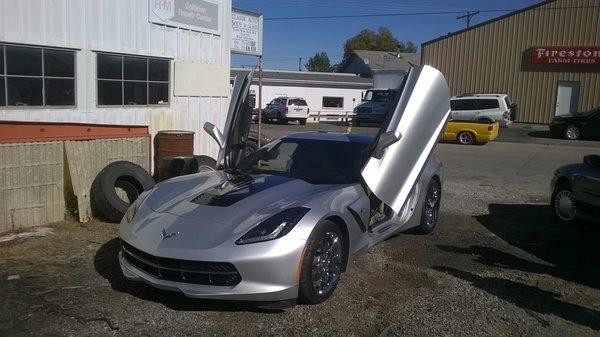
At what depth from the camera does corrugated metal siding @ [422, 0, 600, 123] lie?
30.6 m

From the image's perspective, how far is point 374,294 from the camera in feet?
15.7

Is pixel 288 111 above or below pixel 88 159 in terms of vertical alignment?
above

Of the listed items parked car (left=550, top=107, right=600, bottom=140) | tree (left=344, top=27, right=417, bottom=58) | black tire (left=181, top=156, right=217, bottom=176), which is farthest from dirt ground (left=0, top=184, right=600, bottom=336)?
tree (left=344, top=27, right=417, bottom=58)

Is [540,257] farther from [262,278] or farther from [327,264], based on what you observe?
[262,278]

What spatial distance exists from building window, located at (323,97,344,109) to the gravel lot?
115ft

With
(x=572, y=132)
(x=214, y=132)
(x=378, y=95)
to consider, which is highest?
(x=378, y=95)

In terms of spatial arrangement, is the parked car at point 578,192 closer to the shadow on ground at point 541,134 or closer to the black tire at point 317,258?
the black tire at point 317,258

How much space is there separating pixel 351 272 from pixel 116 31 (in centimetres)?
652

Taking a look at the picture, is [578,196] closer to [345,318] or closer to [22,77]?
[345,318]

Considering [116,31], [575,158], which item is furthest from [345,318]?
[575,158]

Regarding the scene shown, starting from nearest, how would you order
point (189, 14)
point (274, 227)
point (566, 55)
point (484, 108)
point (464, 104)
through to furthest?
1. point (274, 227)
2. point (189, 14)
3. point (484, 108)
4. point (464, 104)
5. point (566, 55)

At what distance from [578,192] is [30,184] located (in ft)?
22.6

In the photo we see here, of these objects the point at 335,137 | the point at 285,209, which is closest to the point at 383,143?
the point at 335,137

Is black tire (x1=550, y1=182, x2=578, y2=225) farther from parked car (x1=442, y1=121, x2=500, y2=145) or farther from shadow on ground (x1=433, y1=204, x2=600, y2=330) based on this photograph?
parked car (x1=442, y1=121, x2=500, y2=145)
